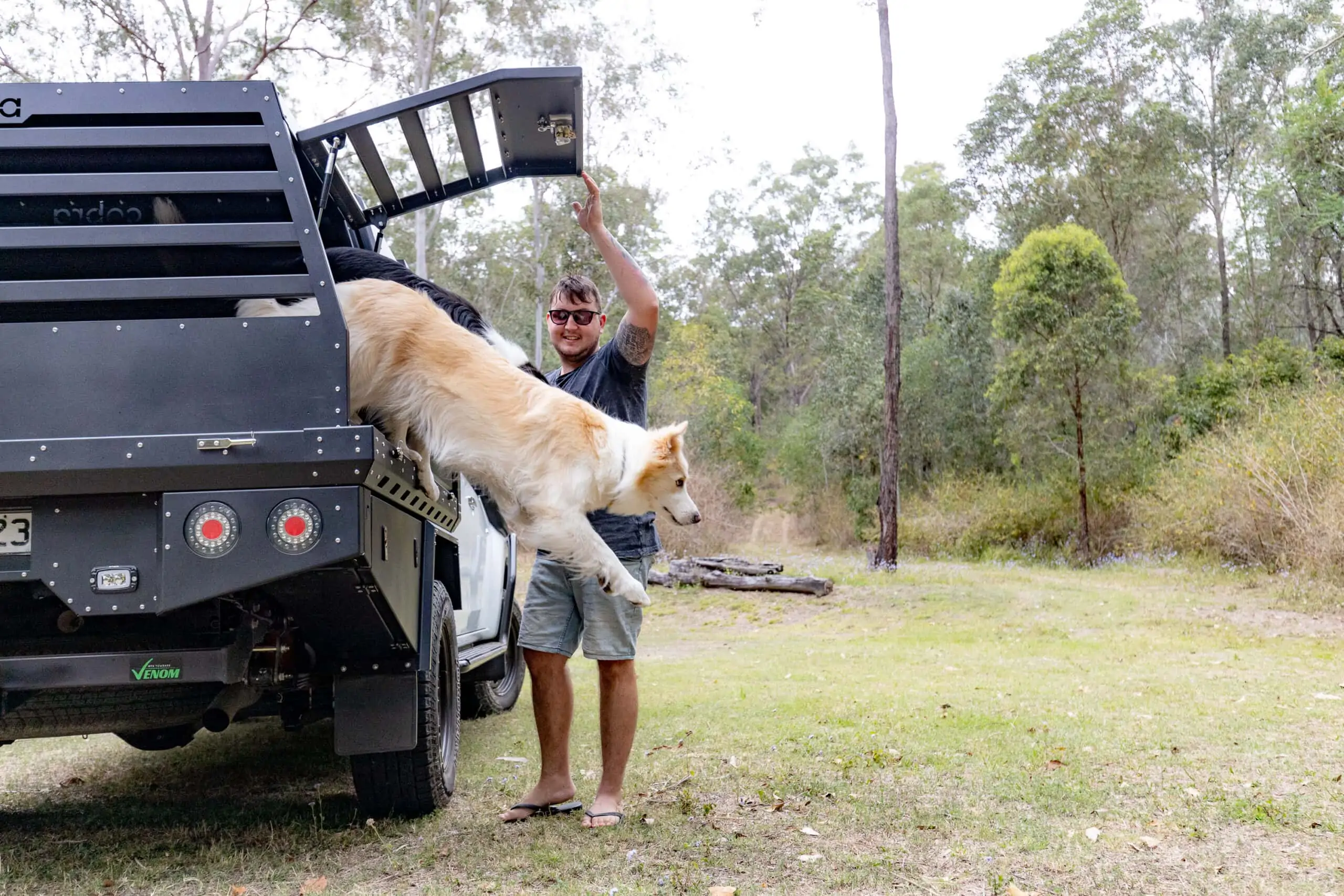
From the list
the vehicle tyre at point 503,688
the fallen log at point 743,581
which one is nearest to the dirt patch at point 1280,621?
the fallen log at point 743,581

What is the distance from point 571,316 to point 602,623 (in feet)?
4.25

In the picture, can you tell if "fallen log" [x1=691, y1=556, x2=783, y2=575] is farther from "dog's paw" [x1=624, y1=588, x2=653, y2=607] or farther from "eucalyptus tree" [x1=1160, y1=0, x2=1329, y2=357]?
"eucalyptus tree" [x1=1160, y1=0, x2=1329, y2=357]

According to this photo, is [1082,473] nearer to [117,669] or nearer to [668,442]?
[668,442]

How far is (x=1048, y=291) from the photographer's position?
19.0m

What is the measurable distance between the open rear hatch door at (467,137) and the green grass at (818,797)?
7.64 feet

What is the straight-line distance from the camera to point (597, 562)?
3.65 m

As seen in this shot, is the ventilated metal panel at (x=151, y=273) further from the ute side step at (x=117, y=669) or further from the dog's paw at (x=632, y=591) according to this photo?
the dog's paw at (x=632, y=591)

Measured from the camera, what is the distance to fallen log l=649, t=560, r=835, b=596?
1414 cm

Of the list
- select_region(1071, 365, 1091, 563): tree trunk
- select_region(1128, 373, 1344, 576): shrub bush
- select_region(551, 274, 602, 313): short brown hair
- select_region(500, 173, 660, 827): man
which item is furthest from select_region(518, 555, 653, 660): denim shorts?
select_region(1071, 365, 1091, 563): tree trunk

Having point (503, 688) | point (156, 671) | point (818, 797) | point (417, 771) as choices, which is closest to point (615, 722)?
point (417, 771)

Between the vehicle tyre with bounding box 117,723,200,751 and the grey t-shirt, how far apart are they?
1.81 m

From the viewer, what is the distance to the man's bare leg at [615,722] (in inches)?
151

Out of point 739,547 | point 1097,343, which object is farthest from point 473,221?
point 1097,343

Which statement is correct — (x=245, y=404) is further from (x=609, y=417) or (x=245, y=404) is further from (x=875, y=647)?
(x=875, y=647)
